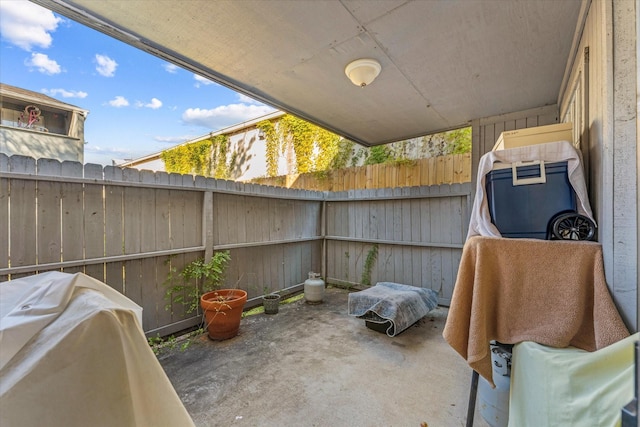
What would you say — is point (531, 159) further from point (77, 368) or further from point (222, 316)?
point (222, 316)

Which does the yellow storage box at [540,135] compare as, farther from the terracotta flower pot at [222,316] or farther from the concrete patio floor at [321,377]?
the terracotta flower pot at [222,316]

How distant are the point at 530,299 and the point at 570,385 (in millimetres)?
371

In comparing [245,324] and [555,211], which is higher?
[555,211]

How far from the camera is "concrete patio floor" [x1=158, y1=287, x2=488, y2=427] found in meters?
1.70

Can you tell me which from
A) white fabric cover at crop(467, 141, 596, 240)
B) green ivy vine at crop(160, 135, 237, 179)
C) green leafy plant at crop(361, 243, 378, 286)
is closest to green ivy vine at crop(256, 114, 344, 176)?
green ivy vine at crop(160, 135, 237, 179)

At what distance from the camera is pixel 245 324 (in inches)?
124

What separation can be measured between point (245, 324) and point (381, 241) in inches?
95.7

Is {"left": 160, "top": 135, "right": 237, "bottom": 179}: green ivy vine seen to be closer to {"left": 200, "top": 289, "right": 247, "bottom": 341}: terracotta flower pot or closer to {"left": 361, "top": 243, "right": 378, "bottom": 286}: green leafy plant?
{"left": 361, "top": 243, "right": 378, "bottom": 286}: green leafy plant

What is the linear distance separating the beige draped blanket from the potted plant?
2.23 metres

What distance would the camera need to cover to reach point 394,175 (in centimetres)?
464

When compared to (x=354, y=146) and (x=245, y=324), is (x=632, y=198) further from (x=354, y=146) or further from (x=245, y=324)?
(x=354, y=146)

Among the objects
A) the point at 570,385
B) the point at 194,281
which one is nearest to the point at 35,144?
the point at 194,281

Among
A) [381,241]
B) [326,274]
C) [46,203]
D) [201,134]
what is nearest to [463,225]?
[381,241]

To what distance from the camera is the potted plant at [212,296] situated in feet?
8.86
